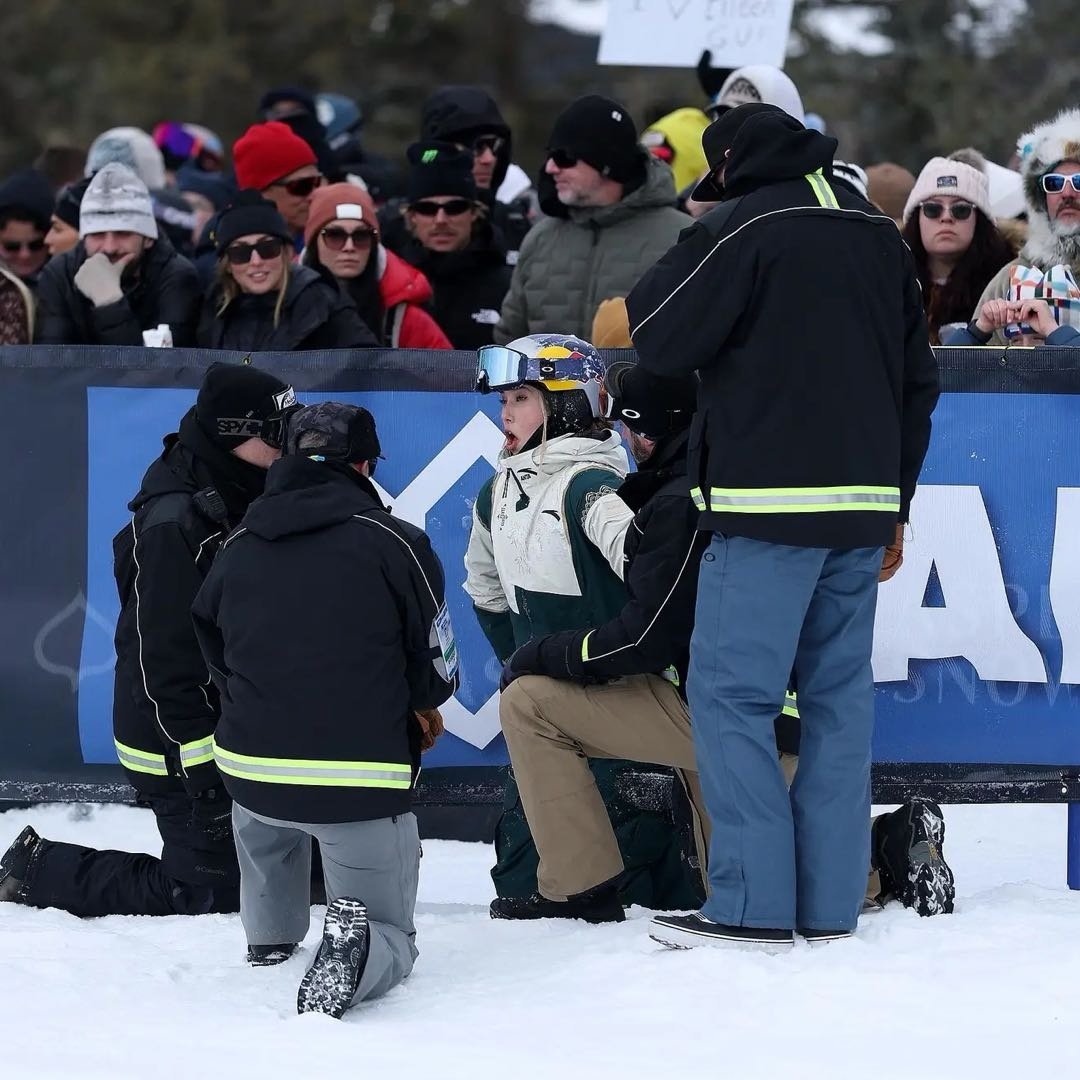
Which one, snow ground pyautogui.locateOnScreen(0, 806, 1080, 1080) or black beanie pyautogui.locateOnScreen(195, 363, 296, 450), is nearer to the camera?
snow ground pyautogui.locateOnScreen(0, 806, 1080, 1080)

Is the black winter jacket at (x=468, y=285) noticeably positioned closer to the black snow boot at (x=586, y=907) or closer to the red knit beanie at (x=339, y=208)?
the red knit beanie at (x=339, y=208)

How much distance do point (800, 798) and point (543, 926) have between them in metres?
0.85

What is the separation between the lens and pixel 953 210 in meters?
6.90

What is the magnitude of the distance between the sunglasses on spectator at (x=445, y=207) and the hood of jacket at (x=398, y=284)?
50 centimetres

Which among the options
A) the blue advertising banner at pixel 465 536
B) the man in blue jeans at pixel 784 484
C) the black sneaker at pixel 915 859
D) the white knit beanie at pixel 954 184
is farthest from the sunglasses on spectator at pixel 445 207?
the black sneaker at pixel 915 859

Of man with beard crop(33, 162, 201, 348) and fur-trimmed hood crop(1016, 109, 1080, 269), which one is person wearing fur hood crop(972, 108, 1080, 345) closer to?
fur-trimmed hood crop(1016, 109, 1080, 269)

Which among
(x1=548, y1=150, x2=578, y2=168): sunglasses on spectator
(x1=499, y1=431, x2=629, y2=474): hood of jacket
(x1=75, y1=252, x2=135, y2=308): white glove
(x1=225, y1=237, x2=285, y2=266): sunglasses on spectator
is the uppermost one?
(x1=548, y1=150, x2=578, y2=168): sunglasses on spectator

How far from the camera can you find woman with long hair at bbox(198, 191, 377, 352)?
6812mm

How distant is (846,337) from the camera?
452 cm

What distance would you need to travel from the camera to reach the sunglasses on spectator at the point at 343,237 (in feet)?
24.3

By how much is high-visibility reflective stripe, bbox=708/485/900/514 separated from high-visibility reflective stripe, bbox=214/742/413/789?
973 mm

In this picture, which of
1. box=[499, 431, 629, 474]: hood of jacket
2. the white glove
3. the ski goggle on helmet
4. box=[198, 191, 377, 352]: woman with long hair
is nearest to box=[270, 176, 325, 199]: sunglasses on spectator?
the white glove

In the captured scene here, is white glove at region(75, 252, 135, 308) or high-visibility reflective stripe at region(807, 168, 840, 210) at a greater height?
high-visibility reflective stripe at region(807, 168, 840, 210)

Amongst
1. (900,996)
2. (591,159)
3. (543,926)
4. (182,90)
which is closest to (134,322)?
(591,159)
